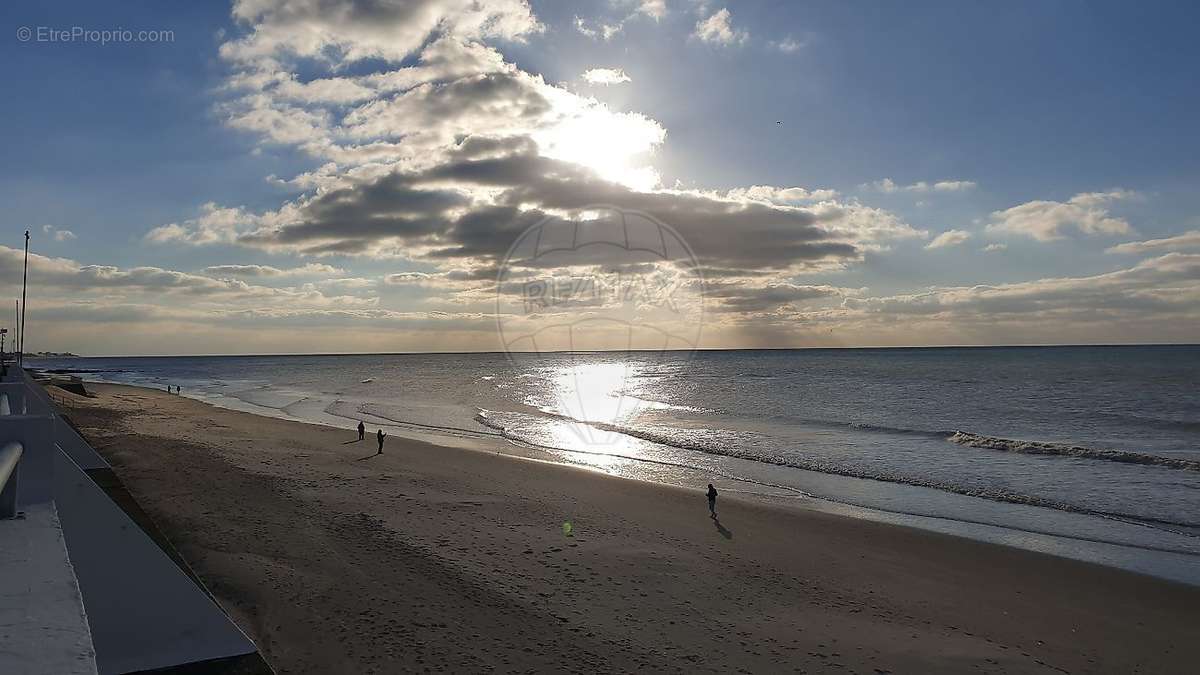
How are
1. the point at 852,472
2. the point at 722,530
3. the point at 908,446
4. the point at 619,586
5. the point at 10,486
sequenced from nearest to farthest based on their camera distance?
the point at 10,486 < the point at 619,586 < the point at 722,530 < the point at 852,472 < the point at 908,446

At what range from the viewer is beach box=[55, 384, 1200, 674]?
9.27 metres

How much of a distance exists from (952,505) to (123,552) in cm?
2127

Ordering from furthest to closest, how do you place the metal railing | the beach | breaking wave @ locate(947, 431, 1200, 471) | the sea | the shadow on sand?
breaking wave @ locate(947, 431, 1200, 471)
the sea
the shadow on sand
the beach
the metal railing

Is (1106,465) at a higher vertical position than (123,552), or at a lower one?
lower

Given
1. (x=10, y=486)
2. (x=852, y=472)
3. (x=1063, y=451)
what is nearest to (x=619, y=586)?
(x=10, y=486)

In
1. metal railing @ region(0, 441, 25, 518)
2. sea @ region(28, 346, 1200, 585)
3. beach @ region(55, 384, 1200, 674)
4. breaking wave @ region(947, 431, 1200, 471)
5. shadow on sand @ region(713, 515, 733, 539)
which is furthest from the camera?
breaking wave @ region(947, 431, 1200, 471)

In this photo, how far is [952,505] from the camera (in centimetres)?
2005

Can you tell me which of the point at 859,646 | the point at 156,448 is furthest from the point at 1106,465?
the point at 156,448

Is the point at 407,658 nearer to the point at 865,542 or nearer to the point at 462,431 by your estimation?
the point at 865,542

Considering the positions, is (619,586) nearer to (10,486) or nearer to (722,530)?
(722,530)

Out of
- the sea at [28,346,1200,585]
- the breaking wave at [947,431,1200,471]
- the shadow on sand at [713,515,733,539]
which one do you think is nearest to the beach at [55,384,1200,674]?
the shadow on sand at [713,515,733,539]

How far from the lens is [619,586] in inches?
464

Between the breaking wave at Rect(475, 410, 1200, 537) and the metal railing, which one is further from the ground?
the metal railing

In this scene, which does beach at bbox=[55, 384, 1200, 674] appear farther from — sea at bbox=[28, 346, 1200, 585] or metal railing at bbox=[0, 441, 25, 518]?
metal railing at bbox=[0, 441, 25, 518]
